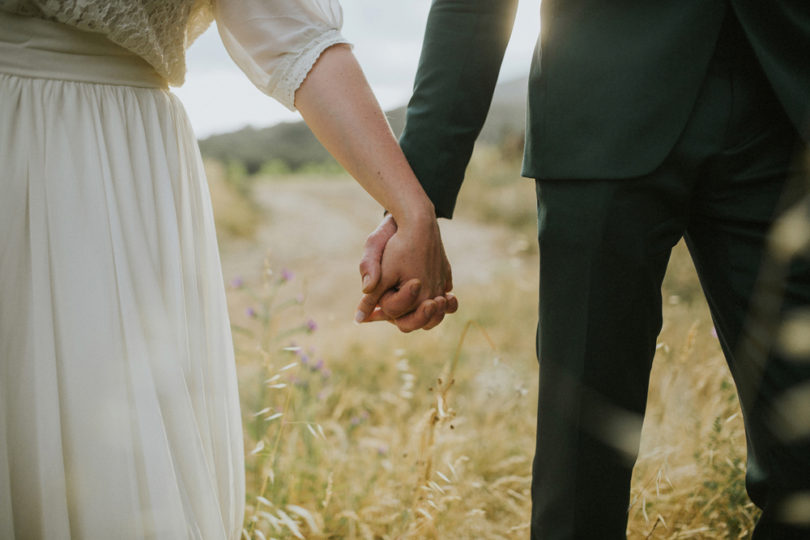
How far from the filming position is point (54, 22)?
984 mm

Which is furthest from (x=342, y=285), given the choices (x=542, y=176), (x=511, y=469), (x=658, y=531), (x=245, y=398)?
(x=542, y=176)

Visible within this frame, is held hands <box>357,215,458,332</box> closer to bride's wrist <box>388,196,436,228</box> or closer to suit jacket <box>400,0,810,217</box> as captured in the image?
bride's wrist <box>388,196,436,228</box>

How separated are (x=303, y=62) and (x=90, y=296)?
0.56 meters

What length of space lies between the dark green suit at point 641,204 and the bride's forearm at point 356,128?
26 cm

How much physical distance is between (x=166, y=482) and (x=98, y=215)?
45 cm

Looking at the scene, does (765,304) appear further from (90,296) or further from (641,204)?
(90,296)

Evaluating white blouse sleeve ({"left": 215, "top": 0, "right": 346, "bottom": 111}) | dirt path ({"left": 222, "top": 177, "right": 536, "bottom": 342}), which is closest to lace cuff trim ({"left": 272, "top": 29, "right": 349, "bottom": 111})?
white blouse sleeve ({"left": 215, "top": 0, "right": 346, "bottom": 111})

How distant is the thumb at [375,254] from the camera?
1292 mm

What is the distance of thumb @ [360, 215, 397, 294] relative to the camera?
1292mm

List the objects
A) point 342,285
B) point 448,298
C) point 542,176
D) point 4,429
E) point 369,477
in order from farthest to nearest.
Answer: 1. point 342,285
2. point 369,477
3. point 448,298
4. point 542,176
5. point 4,429

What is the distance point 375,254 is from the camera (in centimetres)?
130

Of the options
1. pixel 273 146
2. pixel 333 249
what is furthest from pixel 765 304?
pixel 273 146

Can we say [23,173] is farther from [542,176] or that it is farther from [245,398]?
[245,398]

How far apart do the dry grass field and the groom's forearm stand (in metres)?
0.53
